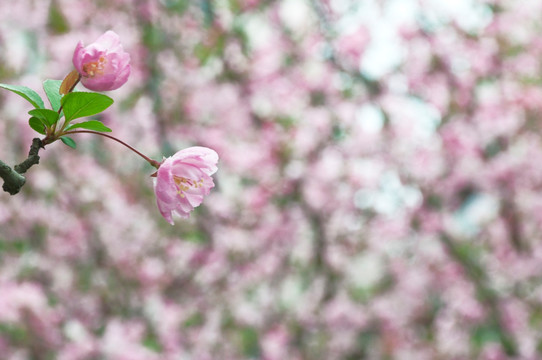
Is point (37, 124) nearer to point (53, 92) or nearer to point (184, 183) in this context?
point (53, 92)

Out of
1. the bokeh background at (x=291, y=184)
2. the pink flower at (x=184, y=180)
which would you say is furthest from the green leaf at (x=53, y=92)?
the bokeh background at (x=291, y=184)

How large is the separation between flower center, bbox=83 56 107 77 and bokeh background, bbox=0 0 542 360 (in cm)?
210

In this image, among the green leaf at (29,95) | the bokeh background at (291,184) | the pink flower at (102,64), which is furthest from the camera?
the bokeh background at (291,184)

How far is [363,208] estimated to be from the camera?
4117 mm

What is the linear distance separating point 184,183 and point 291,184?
2.76 meters

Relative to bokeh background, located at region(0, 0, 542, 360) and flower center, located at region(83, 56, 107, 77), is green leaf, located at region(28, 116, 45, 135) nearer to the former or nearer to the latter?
flower center, located at region(83, 56, 107, 77)

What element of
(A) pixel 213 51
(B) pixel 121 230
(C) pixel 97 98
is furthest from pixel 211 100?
(C) pixel 97 98

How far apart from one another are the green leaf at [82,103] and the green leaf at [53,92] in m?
0.03

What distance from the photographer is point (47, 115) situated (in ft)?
2.28

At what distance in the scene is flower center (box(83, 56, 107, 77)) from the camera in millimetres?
777

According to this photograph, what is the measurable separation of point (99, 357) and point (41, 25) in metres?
1.83

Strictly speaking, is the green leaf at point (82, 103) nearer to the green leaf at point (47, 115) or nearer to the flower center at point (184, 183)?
the green leaf at point (47, 115)

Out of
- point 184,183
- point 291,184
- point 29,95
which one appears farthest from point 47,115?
point 291,184

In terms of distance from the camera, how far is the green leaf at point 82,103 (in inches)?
27.6
